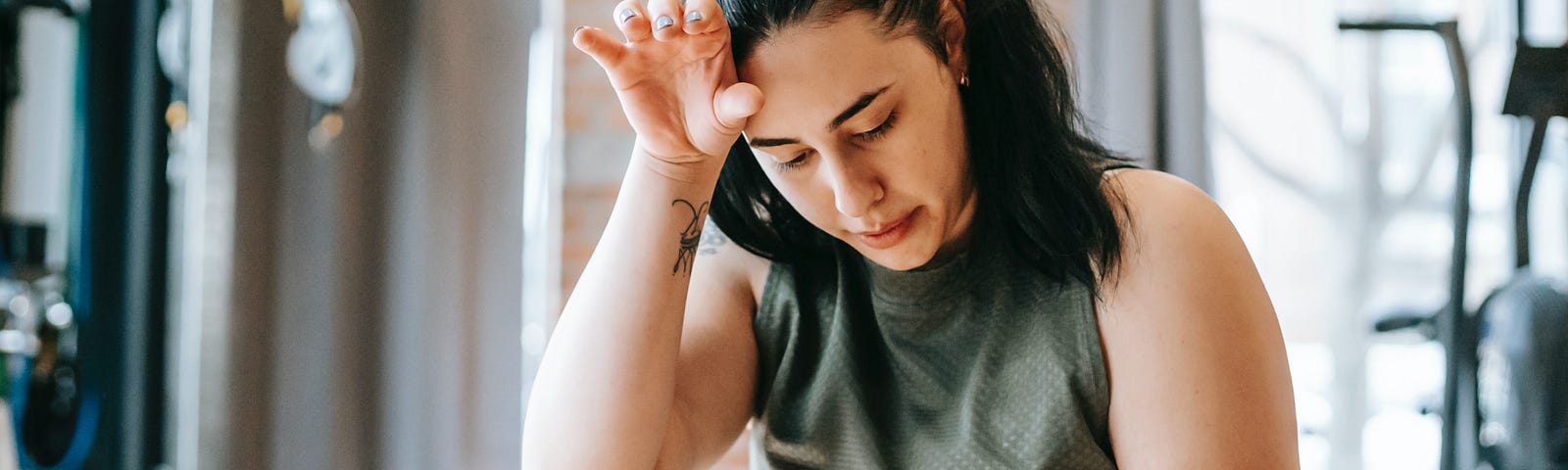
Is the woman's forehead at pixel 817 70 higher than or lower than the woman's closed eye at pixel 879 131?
higher

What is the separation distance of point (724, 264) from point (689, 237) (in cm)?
11

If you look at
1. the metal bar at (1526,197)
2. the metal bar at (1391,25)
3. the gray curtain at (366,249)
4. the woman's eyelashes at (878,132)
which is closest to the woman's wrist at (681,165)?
the woman's eyelashes at (878,132)

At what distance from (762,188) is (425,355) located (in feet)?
3.37

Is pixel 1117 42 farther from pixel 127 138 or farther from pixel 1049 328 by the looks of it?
pixel 127 138

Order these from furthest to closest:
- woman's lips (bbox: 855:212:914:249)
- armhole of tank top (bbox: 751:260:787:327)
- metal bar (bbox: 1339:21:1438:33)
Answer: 1. metal bar (bbox: 1339:21:1438:33)
2. armhole of tank top (bbox: 751:260:787:327)
3. woman's lips (bbox: 855:212:914:249)

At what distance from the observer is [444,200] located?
1779 mm

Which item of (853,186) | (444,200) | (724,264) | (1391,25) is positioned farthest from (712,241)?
(1391,25)

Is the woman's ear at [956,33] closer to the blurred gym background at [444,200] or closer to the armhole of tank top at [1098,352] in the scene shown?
the armhole of tank top at [1098,352]

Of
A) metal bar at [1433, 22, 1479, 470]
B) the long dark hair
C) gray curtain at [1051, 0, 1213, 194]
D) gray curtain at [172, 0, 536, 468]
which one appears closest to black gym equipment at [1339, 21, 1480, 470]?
metal bar at [1433, 22, 1479, 470]

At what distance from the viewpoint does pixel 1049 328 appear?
32.8 inches

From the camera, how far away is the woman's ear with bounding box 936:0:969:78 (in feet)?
2.61

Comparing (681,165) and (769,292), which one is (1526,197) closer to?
(769,292)

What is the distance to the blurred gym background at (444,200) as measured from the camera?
173cm

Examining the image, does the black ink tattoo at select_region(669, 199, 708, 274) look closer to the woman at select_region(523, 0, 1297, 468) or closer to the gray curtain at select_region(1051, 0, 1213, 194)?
the woman at select_region(523, 0, 1297, 468)
